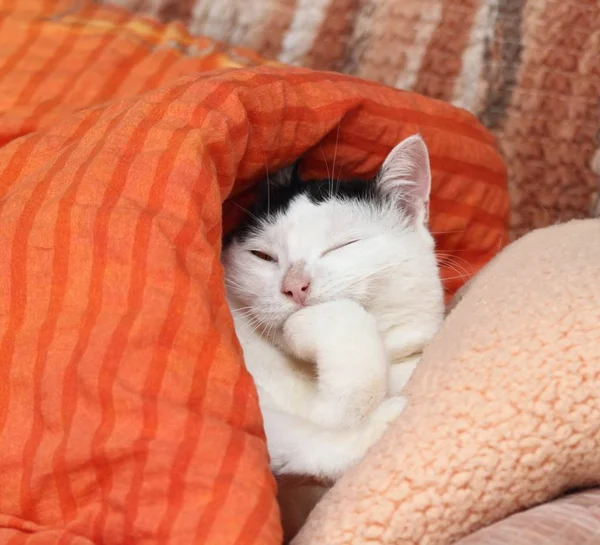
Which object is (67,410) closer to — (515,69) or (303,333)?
(303,333)

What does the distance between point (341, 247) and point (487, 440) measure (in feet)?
1.55

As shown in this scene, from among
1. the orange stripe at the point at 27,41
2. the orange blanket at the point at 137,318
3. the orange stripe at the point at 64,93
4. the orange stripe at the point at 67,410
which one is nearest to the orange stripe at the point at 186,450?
the orange blanket at the point at 137,318

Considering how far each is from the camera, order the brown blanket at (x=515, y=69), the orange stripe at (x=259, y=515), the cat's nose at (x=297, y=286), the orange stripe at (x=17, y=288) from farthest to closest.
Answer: the brown blanket at (x=515, y=69) → the cat's nose at (x=297, y=286) → the orange stripe at (x=17, y=288) → the orange stripe at (x=259, y=515)

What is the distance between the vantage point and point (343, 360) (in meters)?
1.02

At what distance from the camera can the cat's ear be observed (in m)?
1.28

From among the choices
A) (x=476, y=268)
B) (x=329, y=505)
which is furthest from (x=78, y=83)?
(x=329, y=505)

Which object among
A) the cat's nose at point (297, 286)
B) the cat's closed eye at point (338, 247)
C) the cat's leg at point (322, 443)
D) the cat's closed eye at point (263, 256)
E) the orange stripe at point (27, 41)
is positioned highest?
the orange stripe at point (27, 41)

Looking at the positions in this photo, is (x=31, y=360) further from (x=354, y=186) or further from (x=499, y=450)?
(x=354, y=186)

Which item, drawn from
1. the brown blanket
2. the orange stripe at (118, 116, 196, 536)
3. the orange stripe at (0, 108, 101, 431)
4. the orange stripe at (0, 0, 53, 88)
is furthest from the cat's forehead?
the orange stripe at (0, 0, 53, 88)

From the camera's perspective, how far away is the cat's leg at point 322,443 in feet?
3.03

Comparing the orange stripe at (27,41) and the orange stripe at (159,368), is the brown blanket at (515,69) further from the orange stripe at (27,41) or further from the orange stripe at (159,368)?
the orange stripe at (159,368)

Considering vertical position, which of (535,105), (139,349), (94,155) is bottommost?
(139,349)

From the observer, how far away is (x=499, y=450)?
2.68 feet

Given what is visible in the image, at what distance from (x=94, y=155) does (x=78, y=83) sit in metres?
0.57
